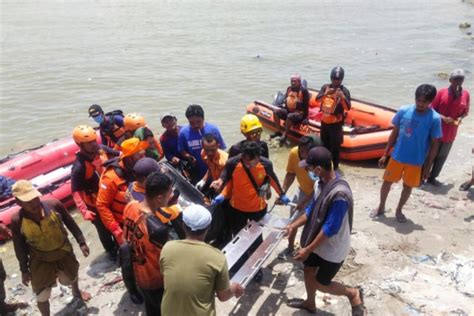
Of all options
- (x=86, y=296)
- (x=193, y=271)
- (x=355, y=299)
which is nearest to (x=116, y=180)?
(x=86, y=296)

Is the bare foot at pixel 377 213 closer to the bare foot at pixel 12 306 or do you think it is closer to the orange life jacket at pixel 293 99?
the orange life jacket at pixel 293 99

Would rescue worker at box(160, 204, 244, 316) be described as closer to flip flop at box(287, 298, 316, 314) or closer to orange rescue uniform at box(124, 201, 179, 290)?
orange rescue uniform at box(124, 201, 179, 290)

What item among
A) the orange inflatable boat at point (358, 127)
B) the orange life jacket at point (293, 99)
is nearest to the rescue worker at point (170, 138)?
the orange inflatable boat at point (358, 127)

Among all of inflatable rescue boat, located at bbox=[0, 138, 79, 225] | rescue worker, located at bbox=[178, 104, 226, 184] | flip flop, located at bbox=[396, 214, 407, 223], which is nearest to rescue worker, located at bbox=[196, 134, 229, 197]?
rescue worker, located at bbox=[178, 104, 226, 184]

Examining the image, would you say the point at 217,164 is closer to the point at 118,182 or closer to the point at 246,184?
the point at 246,184

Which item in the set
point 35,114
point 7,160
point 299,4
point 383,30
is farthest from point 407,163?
point 299,4

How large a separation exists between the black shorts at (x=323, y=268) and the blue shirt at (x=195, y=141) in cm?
247

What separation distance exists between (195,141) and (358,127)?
17.8 feet

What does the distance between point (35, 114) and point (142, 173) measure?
10.8 m

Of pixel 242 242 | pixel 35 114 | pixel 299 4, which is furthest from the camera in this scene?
pixel 299 4

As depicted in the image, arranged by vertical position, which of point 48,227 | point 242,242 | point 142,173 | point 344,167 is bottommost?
point 344,167

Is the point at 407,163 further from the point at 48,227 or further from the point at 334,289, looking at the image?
the point at 48,227

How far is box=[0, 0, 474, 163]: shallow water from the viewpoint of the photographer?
13875 mm

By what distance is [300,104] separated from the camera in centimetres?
959
